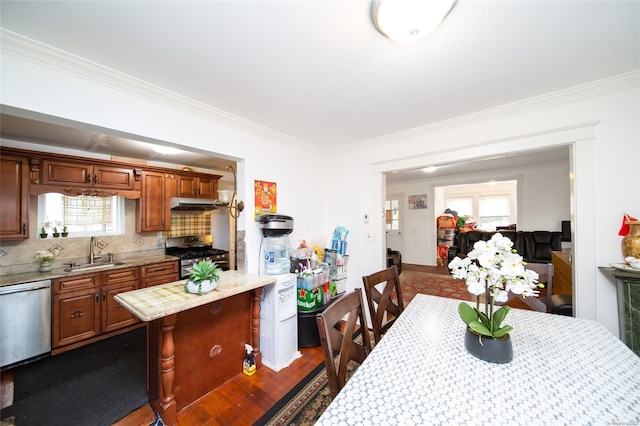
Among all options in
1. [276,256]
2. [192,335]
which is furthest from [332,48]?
[192,335]

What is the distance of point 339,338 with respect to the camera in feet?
3.64

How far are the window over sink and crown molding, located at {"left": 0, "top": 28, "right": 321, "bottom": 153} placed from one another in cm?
230

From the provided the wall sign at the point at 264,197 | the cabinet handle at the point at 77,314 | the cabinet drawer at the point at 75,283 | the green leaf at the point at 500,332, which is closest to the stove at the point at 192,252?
the cabinet drawer at the point at 75,283

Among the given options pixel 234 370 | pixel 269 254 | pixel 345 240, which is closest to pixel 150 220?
pixel 269 254

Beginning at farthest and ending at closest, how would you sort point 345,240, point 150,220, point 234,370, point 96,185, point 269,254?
point 150,220 → point 345,240 → point 96,185 → point 269,254 → point 234,370

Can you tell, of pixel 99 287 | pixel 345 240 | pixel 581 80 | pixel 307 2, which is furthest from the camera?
pixel 345 240

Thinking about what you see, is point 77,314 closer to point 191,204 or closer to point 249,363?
point 191,204

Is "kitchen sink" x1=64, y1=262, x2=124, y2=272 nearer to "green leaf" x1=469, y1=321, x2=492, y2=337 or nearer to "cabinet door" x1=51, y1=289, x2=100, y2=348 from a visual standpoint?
"cabinet door" x1=51, y1=289, x2=100, y2=348

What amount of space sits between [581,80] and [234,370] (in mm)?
3576

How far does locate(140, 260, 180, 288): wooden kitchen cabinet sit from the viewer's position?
3022 millimetres

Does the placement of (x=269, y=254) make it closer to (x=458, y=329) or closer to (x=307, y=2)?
(x=458, y=329)

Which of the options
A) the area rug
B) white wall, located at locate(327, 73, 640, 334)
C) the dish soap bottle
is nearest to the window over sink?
the dish soap bottle

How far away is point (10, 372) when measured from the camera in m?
2.14

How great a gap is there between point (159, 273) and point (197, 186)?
1.48m
